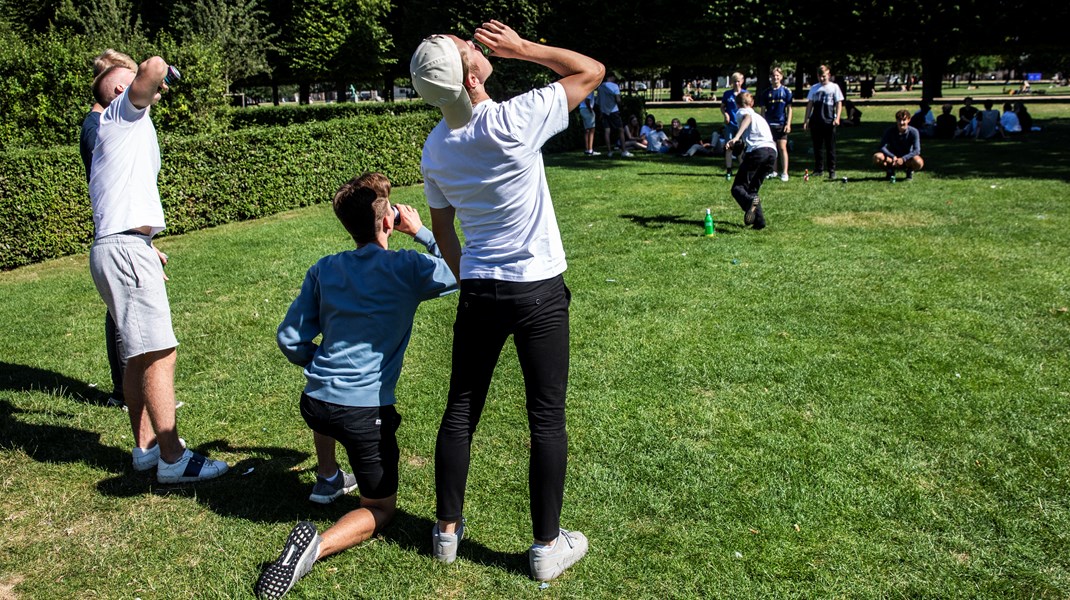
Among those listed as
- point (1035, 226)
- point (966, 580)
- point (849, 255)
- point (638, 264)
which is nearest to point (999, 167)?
point (1035, 226)

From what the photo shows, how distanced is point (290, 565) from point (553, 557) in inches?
42.0

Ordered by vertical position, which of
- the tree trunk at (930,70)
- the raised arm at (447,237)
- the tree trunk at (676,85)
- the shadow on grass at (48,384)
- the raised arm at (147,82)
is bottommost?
the shadow on grass at (48,384)

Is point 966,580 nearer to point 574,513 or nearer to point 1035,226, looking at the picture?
point 574,513

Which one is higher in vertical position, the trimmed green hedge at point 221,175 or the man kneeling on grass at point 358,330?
the trimmed green hedge at point 221,175

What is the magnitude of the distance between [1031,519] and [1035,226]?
7.07 m

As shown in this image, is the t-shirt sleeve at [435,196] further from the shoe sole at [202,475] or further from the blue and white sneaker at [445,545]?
the shoe sole at [202,475]

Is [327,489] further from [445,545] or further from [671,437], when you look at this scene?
[671,437]

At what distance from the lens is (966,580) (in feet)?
10.6

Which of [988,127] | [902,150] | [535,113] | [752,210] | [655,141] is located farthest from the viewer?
[988,127]

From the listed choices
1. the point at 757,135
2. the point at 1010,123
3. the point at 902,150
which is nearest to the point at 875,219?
the point at 757,135

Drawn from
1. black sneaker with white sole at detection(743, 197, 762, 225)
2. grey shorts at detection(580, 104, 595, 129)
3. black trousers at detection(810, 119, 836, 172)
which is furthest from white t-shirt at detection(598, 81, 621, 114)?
black sneaker with white sole at detection(743, 197, 762, 225)

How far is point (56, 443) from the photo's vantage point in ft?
15.6

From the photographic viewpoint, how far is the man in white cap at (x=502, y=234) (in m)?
2.85

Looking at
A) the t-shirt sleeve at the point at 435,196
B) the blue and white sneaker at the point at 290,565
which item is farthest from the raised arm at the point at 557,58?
the blue and white sneaker at the point at 290,565
